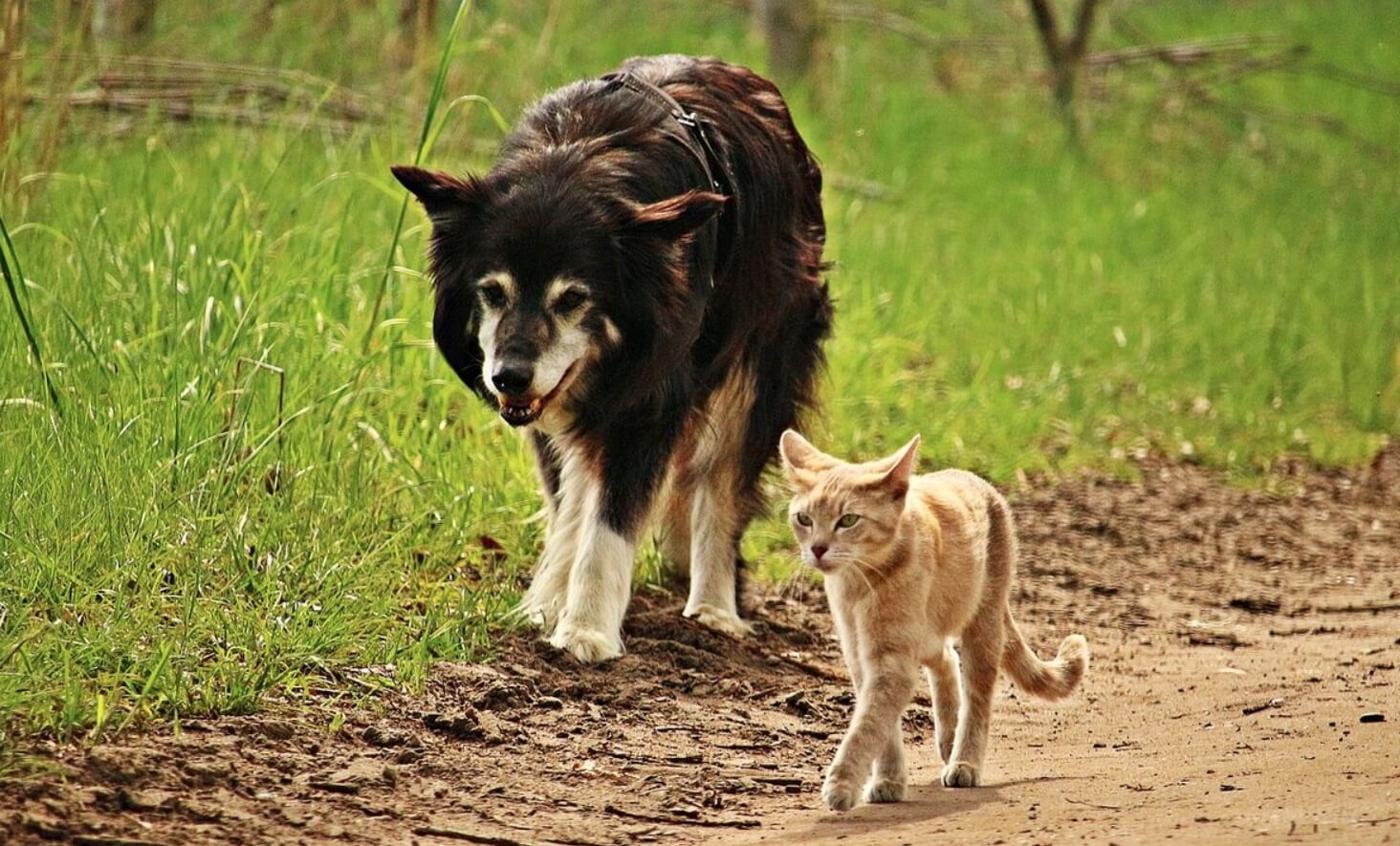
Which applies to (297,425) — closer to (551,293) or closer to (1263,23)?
(551,293)

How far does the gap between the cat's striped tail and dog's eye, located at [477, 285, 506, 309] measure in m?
1.66

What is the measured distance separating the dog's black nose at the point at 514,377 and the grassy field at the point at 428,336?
1.97 feet

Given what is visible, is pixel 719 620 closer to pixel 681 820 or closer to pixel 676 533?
pixel 676 533

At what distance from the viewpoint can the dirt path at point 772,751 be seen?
11.9 feet

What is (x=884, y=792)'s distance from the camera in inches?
161

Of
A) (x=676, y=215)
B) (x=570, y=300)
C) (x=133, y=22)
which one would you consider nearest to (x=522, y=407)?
(x=570, y=300)

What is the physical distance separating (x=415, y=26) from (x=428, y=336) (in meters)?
3.22

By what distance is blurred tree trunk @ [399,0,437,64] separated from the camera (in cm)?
807

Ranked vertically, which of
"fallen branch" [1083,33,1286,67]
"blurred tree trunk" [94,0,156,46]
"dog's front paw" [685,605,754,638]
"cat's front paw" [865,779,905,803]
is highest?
"fallen branch" [1083,33,1286,67]

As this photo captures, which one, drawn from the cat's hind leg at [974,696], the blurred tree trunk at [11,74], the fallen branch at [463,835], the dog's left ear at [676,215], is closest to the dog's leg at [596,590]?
the dog's left ear at [676,215]

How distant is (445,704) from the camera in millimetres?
4516

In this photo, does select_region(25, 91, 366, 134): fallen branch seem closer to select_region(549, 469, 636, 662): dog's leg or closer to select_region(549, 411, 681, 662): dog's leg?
select_region(549, 411, 681, 662): dog's leg

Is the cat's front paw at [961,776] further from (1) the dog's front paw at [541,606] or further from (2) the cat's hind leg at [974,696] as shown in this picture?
(1) the dog's front paw at [541,606]

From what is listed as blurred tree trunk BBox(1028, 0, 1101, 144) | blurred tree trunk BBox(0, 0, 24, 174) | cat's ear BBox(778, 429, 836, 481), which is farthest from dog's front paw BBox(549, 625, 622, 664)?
blurred tree trunk BBox(1028, 0, 1101, 144)
